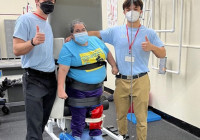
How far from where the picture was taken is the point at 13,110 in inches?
124

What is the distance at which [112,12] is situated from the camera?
2.22 metres

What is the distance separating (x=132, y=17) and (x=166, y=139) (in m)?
1.32

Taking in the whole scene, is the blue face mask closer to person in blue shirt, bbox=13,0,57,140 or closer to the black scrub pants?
person in blue shirt, bbox=13,0,57,140

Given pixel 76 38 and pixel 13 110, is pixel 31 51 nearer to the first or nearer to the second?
pixel 76 38

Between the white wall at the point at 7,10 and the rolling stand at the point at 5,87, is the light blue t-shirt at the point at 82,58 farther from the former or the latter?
the white wall at the point at 7,10

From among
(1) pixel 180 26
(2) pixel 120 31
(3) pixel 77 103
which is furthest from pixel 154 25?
(3) pixel 77 103

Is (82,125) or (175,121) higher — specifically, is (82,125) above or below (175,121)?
above

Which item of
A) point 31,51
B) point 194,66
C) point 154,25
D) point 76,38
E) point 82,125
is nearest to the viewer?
point 31,51

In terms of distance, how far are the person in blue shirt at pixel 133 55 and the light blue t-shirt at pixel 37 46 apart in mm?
464

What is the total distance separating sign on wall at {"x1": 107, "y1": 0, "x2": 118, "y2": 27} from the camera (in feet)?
7.10

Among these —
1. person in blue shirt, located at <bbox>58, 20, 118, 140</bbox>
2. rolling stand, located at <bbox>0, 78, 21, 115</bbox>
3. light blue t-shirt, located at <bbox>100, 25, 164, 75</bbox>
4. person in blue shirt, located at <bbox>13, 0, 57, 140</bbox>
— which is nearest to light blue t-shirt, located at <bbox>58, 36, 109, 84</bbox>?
person in blue shirt, located at <bbox>58, 20, 118, 140</bbox>

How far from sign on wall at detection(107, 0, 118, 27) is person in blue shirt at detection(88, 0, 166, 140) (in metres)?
0.32

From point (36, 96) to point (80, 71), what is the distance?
0.34m

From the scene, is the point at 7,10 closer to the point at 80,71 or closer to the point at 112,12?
the point at 112,12
